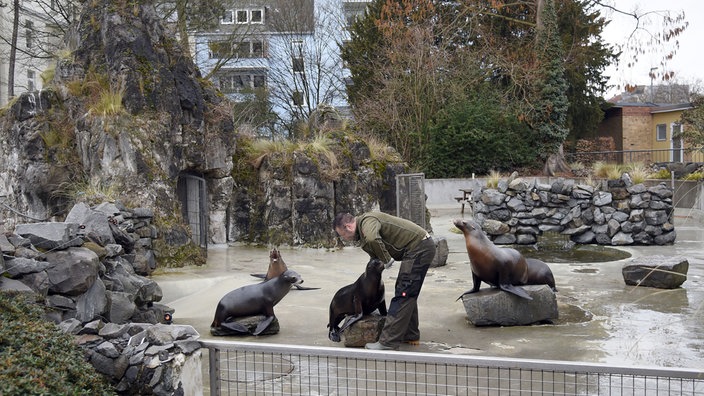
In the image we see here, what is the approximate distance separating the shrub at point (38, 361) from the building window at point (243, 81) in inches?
1062

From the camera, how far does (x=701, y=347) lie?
6.92 metres

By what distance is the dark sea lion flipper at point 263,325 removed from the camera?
24.5ft

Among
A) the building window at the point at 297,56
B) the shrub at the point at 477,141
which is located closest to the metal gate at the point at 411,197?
the shrub at the point at 477,141

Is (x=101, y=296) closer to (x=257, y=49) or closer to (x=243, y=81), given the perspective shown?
(x=257, y=49)

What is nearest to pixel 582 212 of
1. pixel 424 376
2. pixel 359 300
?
pixel 359 300

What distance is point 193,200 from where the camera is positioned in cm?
1432

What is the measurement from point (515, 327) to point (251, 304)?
298 centimetres

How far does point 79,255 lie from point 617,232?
39.9ft

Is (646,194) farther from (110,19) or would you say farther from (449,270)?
(110,19)

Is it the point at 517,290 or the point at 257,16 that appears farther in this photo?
the point at 257,16

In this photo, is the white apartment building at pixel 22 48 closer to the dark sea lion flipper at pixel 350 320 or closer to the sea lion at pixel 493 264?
the sea lion at pixel 493 264

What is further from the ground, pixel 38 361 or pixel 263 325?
pixel 38 361

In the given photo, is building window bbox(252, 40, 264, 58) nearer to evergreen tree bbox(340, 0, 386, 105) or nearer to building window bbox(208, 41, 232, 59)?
evergreen tree bbox(340, 0, 386, 105)

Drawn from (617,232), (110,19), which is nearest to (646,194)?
(617,232)
